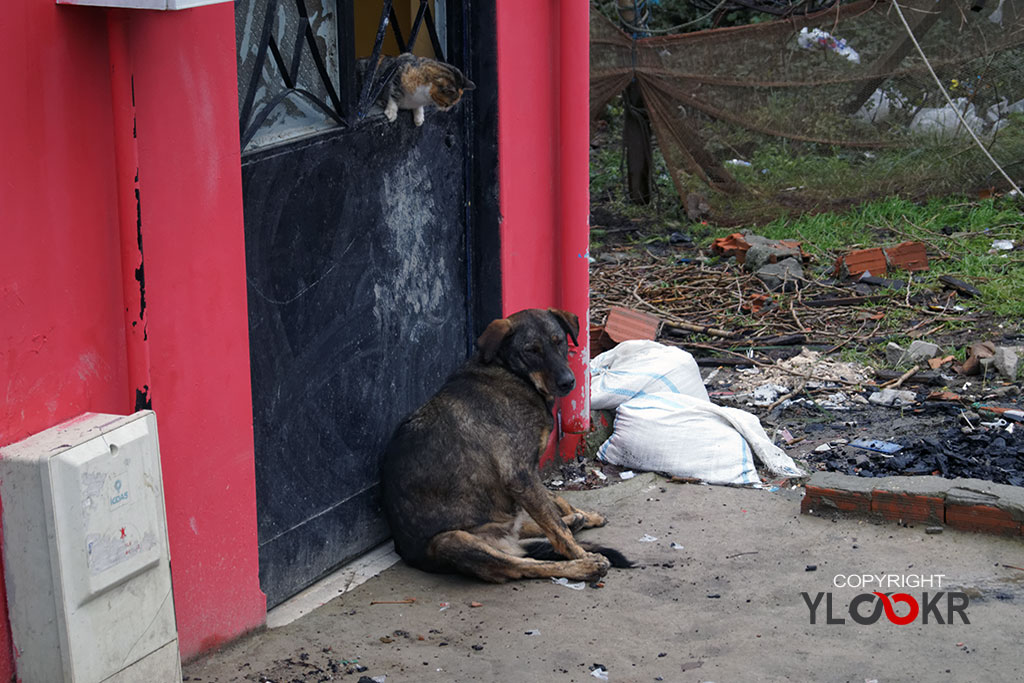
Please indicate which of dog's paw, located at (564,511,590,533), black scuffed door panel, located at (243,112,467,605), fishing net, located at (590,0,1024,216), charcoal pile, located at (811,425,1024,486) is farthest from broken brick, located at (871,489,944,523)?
fishing net, located at (590,0,1024,216)

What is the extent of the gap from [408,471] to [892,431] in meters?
3.36

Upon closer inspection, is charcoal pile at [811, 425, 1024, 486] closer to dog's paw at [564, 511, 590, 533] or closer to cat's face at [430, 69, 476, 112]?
dog's paw at [564, 511, 590, 533]

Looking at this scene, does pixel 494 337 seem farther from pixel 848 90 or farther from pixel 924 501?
pixel 848 90

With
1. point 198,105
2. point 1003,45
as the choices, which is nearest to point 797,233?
point 1003,45

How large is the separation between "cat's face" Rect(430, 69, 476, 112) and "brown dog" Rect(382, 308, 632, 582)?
1073 mm

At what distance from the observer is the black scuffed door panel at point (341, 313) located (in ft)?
15.4

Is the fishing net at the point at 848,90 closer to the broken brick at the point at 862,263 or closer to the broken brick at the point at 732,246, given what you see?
the broken brick at the point at 732,246

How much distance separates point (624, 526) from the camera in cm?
593

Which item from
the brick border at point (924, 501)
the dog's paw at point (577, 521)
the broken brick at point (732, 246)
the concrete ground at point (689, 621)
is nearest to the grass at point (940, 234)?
the broken brick at point (732, 246)

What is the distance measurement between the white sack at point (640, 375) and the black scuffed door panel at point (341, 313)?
1.30m

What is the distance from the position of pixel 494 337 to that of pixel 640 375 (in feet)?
6.05

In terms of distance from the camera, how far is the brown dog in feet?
17.2

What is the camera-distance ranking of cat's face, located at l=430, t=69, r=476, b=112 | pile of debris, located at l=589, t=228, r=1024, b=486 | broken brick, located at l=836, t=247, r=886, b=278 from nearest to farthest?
cat's face, located at l=430, t=69, r=476, b=112 → pile of debris, located at l=589, t=228, r=1024, b=486 → broken brick, located at l=836, t=247, r=886, b=278

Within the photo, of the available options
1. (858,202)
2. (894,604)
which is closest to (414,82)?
(894,604)
